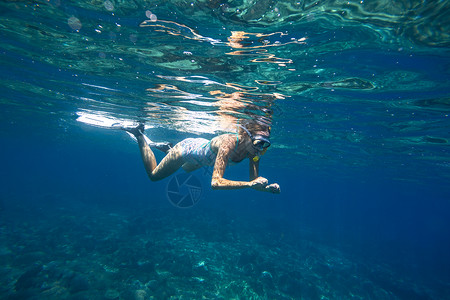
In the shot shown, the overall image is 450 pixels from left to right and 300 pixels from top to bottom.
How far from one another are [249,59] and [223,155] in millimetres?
4659

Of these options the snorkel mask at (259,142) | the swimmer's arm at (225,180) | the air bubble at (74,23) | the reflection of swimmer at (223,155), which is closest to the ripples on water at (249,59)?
the air bubble at (74,23)

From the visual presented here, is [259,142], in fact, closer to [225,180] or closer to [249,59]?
[225,180]

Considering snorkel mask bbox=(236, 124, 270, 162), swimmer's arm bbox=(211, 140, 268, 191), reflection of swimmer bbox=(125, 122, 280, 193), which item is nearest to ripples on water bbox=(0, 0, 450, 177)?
reflection of swimmer bbox=(125, 122, 280, 193)

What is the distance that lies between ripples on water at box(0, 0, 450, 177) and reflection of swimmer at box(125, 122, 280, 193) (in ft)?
10.4

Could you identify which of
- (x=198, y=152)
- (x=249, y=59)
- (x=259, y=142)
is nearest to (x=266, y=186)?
(x=259, y=142)

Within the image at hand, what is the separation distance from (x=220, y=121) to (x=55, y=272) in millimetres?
14063

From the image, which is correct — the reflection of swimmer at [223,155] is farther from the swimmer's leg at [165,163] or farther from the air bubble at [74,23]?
the air bubble at [74,23]

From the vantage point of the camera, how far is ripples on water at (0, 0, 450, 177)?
5.50 metres

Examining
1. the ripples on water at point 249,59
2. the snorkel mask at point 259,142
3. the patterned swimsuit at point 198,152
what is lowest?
the patterned swimsuit at point 198,152

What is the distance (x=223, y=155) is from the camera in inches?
181

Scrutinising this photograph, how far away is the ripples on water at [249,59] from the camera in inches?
217

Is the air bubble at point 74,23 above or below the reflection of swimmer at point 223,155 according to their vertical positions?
above

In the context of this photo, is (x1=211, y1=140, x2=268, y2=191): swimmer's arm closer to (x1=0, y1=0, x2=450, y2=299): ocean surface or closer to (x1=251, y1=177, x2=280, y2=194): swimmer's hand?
(x1=251, y1=177, x2=280, y2=194): swimmer's hand

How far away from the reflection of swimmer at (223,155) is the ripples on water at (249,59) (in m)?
3.16
